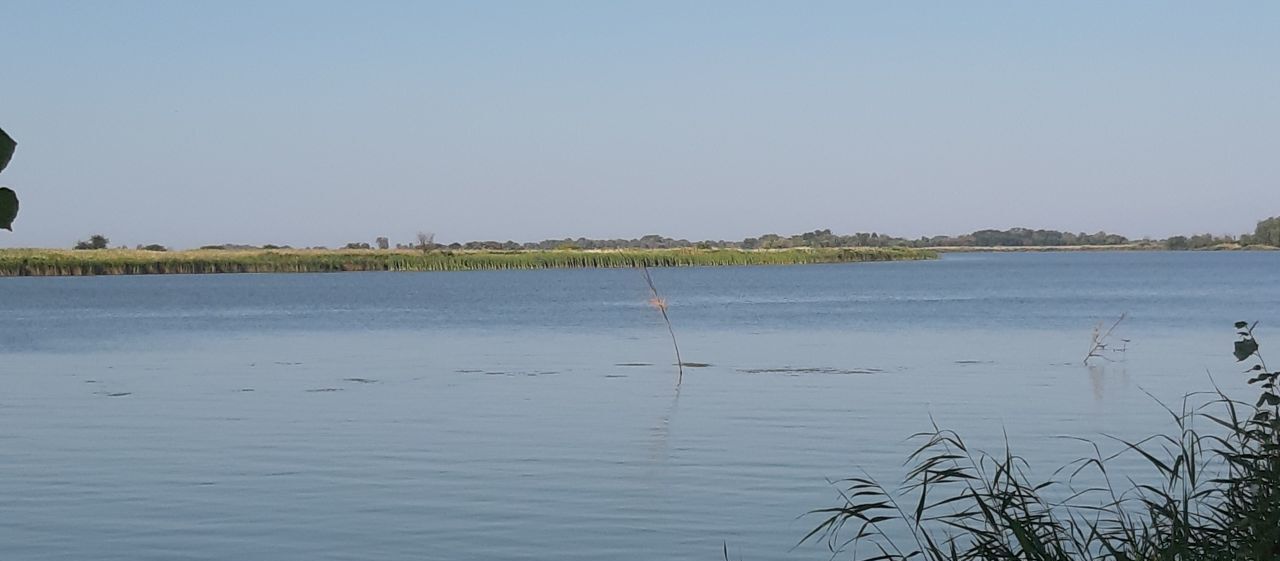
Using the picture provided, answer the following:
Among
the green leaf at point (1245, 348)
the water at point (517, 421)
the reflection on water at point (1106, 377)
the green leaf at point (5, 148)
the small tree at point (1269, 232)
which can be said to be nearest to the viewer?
the green leaf at point (5, 148)

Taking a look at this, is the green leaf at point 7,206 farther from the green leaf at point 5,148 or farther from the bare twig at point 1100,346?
the bare twig at point 1100,346

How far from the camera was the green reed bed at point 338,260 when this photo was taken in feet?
256

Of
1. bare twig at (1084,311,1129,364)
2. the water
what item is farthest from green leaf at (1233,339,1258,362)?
bare twig at (1084,311,1129,364)

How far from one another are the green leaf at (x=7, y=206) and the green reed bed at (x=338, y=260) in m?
68.8

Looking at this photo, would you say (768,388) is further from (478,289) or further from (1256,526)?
(478,289)

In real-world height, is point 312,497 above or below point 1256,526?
below

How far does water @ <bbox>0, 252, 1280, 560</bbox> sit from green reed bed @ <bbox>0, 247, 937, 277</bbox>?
41897 mm

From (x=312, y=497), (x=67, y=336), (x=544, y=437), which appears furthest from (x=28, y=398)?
(x=67, y=336)

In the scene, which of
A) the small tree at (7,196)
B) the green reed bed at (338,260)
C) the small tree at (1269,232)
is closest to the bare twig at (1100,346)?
the small tree at (7,196)

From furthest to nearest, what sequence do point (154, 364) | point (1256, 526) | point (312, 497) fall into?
point (154, 364), point (312, 497), point (1256, 526)

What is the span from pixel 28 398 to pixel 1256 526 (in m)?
15.9

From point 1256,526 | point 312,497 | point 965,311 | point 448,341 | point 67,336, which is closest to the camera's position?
point 1256,526

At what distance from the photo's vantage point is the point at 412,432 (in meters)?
14.5

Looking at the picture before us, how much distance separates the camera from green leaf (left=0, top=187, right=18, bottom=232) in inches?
81.2
